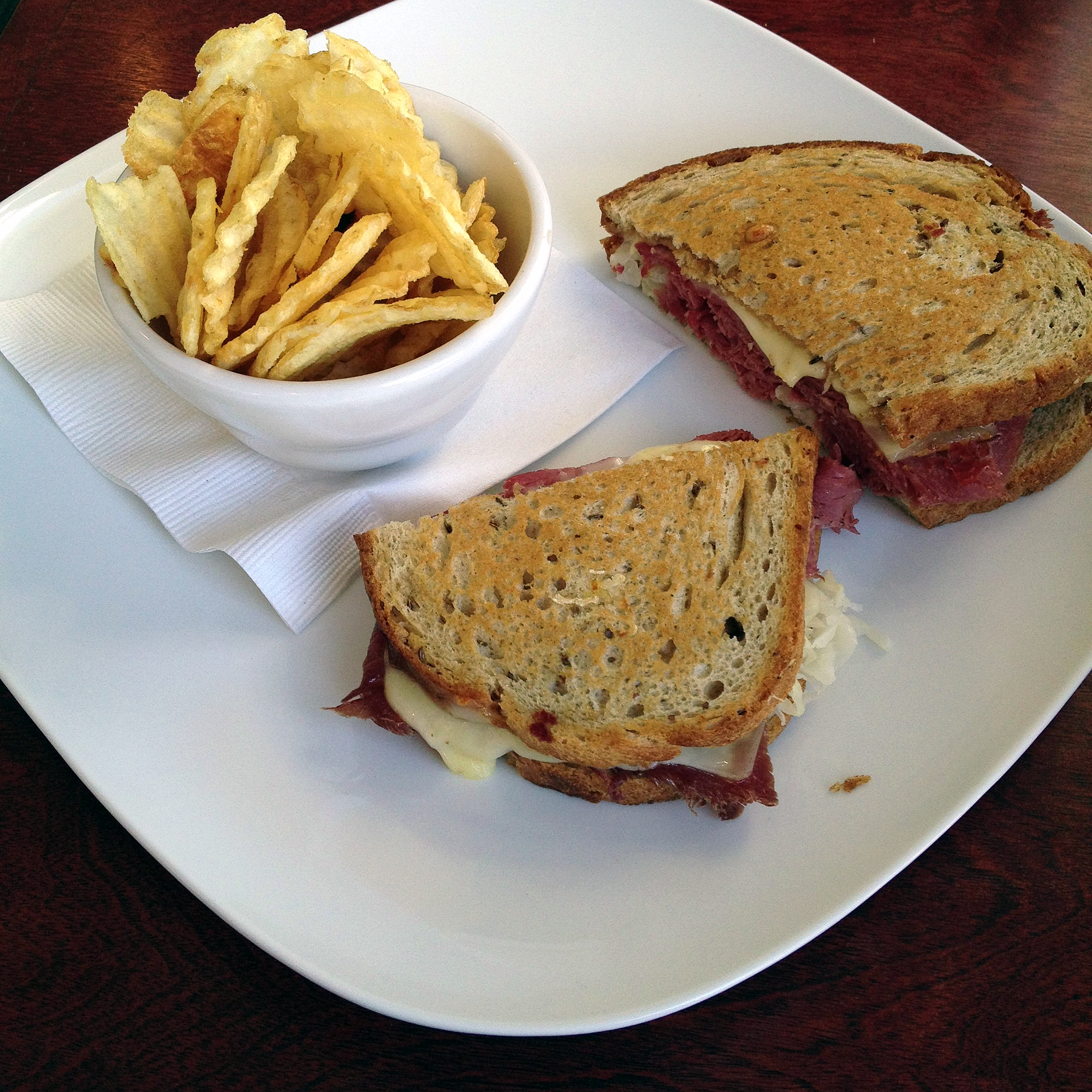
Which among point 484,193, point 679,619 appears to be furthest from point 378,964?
point 484,193

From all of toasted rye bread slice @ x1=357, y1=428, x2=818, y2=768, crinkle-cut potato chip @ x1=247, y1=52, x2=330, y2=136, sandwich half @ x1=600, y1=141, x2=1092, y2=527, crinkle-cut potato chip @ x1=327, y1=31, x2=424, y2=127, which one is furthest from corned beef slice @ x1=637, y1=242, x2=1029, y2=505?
crinkle-cut potato chip @ x1=247, y1=52, x2=330, y2=136

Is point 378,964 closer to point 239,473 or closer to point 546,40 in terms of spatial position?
point 239,473

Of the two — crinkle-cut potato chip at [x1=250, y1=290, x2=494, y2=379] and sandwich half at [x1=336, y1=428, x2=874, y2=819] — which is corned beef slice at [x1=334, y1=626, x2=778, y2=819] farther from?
crinkle-cut potato chip at [x1=250, y1=290, x2=494, y2=379]

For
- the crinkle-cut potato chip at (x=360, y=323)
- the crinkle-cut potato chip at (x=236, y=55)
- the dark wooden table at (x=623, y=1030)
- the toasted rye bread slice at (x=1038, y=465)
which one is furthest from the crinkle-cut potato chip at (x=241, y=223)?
the toasted rye bread slice at (x=1038, y=465)

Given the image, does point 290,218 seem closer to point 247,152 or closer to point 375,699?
point 247,152

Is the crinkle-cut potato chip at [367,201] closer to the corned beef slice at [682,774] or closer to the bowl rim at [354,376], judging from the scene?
the bowl rim at [354,376]

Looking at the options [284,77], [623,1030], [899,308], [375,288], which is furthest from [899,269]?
[623,1030]
